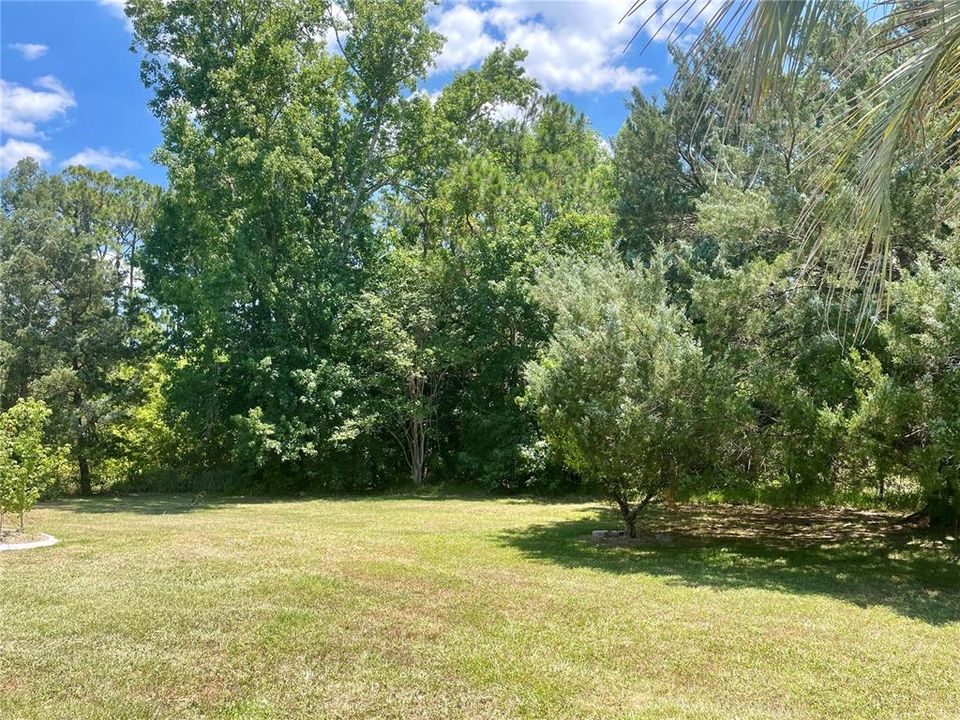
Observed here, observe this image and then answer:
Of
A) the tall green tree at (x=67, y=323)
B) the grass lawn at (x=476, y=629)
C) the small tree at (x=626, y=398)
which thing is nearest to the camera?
the grass lawn at (x=476, y=629)

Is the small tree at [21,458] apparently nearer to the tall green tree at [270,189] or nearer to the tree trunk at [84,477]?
the tall green tree at [270,189]

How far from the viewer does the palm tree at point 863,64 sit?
94.5 inches

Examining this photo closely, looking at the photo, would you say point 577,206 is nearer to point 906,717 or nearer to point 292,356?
point 292,356

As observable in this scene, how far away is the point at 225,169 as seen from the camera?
664 inches

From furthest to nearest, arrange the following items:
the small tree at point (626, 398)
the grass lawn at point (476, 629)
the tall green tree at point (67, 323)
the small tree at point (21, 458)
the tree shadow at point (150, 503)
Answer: the tall green tree at point (67, 323) → the tree shadow at point (150, 503) → the small tree at point (21, 458) → the small tree at point (626, 398) → the grass lawn at point (476, 629)

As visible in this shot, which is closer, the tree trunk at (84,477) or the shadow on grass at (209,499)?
the shadow on grass at (209,499)

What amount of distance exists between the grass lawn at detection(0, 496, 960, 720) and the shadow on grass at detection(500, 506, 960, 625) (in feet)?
0.17

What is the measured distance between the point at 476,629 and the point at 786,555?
5.20 metres

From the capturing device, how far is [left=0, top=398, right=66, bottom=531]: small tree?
861cm

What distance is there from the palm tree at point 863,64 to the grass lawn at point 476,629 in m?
2.55

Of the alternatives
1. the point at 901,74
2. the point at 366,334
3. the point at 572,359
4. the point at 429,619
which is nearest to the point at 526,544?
the point at 572,359

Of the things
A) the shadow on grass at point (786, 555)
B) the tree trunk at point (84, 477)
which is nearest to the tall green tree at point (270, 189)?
the tree trunk at point (84, 477)

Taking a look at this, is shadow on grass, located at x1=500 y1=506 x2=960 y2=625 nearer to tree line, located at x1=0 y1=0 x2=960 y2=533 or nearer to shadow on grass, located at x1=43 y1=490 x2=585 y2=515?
tree line, located at x1=0 y1=0 x2=960 y2=533

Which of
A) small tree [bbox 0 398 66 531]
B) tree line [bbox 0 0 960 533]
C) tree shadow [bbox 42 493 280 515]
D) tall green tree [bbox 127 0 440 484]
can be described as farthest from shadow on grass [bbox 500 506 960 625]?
tall green tree [bbox 127 0 440 484]
